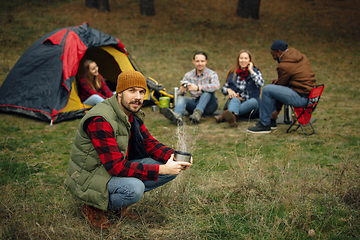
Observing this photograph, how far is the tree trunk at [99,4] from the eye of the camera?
14.8 meters

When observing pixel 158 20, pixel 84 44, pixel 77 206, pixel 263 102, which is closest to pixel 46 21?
pixel 158 20

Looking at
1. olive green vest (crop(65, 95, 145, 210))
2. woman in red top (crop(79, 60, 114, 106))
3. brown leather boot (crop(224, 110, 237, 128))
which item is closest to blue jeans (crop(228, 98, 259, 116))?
brown leather boot (crop(224, 110, 237, 128))

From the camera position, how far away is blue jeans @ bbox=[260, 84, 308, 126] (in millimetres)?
4895

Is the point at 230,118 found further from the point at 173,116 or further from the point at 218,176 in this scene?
the point at 218,176

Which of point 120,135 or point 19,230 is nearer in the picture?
point 19,230

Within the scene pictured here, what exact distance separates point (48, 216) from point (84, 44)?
14.6 feet

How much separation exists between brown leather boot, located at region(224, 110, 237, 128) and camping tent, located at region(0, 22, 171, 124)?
8.64ft

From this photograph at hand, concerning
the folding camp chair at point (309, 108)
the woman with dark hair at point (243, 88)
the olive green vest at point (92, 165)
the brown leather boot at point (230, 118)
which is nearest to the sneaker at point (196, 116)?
the woman with dark hair at point (243, 88)

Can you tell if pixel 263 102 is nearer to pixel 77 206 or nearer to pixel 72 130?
pixel 72 130

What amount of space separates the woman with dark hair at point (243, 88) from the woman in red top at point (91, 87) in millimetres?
2268

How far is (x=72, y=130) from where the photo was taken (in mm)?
5223

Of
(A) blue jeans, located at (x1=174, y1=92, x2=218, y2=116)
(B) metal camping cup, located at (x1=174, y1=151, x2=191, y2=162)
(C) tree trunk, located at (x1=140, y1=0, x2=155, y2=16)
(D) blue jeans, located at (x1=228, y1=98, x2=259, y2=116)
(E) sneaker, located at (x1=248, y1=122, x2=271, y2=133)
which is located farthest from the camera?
(C) tree trunk, located at (x1=140, y1=0, x2=155, y2=16)

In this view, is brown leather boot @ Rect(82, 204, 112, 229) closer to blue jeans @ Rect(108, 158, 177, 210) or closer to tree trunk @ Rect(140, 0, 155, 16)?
blue jeans @ Rect(108, 158, 177, 210)

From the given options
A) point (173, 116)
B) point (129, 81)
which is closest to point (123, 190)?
point (129, 81)
